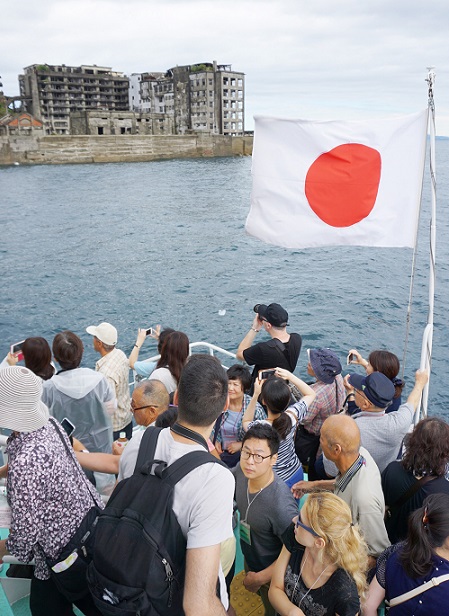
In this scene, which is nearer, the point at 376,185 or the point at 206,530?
the point at 206,530

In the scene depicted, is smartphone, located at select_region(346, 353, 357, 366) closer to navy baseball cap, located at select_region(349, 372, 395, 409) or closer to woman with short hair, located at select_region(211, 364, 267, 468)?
navy baseball cap, located at select_region(349, 372, 395, 409)

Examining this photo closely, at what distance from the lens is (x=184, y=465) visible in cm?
185

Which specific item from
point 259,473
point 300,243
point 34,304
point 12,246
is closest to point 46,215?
point 12,246

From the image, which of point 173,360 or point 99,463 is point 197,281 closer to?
point 173,360

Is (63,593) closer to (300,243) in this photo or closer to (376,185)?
(300,243)

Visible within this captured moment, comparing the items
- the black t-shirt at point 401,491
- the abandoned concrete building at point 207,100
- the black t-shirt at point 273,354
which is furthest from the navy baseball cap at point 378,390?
the abandoned concrete building at point 207,100

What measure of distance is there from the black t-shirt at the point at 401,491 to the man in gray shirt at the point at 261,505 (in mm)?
610

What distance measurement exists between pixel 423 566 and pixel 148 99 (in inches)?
4600

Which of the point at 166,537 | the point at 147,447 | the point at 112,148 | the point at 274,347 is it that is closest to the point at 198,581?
the point at 166,537

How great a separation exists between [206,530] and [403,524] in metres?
1.74

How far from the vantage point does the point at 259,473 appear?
279 centimetres

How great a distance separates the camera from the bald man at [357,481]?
111 inches

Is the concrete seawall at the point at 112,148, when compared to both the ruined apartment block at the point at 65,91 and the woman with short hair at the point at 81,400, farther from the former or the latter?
the woman with short hair at the point at 81,400

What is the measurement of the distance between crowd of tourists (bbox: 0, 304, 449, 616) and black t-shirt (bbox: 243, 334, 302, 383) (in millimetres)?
913
